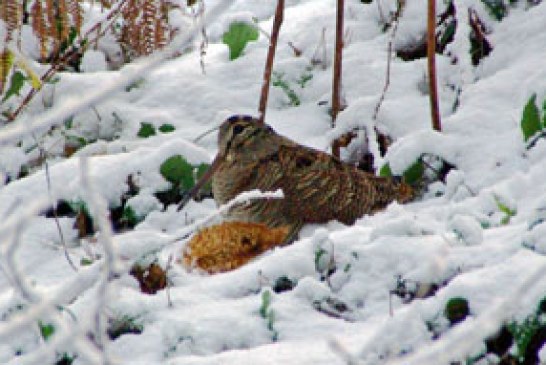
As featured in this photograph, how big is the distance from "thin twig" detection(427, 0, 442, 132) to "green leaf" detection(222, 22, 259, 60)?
1.30 metres

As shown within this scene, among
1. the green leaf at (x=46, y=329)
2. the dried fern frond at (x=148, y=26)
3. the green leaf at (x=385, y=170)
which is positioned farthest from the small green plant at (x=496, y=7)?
the green leaf at (x=46, y=329)

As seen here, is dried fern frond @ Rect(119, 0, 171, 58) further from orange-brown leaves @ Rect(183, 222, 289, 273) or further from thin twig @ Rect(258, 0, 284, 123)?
orange-brown leaves @ Rect(183, 222, 289, 273)

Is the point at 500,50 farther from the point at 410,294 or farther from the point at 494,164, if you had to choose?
the point at 410,294

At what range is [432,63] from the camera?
13.3ft

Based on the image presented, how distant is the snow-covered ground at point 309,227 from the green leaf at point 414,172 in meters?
0.02

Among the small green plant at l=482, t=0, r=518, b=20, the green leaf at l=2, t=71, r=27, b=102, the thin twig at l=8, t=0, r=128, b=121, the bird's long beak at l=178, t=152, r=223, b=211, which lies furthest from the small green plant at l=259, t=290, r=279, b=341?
the green leaf at l=2, t=71, r=27, b=102

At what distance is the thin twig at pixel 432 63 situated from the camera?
397 cm

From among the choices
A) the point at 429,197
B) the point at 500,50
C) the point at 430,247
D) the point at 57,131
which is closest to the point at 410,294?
the point at 430,247

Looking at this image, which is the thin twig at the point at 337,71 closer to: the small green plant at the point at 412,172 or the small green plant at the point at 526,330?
the small green plant at the point at 412,172

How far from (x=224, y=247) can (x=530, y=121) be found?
3.71 feet

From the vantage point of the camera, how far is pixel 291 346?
2684 mm

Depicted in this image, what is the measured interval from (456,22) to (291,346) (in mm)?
2401

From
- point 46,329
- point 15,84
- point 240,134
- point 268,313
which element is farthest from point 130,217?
point 268,313

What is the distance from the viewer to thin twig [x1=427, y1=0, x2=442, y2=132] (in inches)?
156
